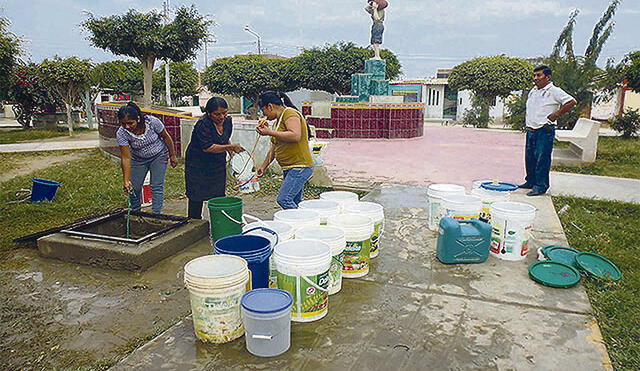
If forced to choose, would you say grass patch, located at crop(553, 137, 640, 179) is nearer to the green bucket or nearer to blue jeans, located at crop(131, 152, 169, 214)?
the green bucket

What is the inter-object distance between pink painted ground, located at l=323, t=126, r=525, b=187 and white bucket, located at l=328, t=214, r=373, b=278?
402 centimetres

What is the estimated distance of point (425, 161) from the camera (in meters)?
10.1

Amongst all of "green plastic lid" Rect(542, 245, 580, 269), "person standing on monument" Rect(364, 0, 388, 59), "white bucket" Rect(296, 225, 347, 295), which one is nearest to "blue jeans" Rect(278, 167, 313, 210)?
"white bucket" Rect(296, 225, 347, 295)

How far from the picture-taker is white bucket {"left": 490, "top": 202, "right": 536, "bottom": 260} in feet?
12.0

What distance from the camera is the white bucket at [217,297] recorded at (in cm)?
240

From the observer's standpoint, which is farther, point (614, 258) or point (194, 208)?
point (194, 208)

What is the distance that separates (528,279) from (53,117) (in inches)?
941

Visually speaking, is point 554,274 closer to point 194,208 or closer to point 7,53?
point 194,208

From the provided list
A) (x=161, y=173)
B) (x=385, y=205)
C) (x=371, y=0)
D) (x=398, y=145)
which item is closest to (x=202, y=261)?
(x=161, y=173)

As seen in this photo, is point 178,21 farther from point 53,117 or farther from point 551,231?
point 551,231

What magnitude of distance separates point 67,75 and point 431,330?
1805 cm

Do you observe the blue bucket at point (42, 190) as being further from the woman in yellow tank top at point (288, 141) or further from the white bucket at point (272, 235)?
the white bucket at point (272, 235)

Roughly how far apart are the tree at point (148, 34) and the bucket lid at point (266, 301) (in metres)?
14.0

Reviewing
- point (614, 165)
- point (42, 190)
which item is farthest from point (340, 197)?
point (614, 165)
